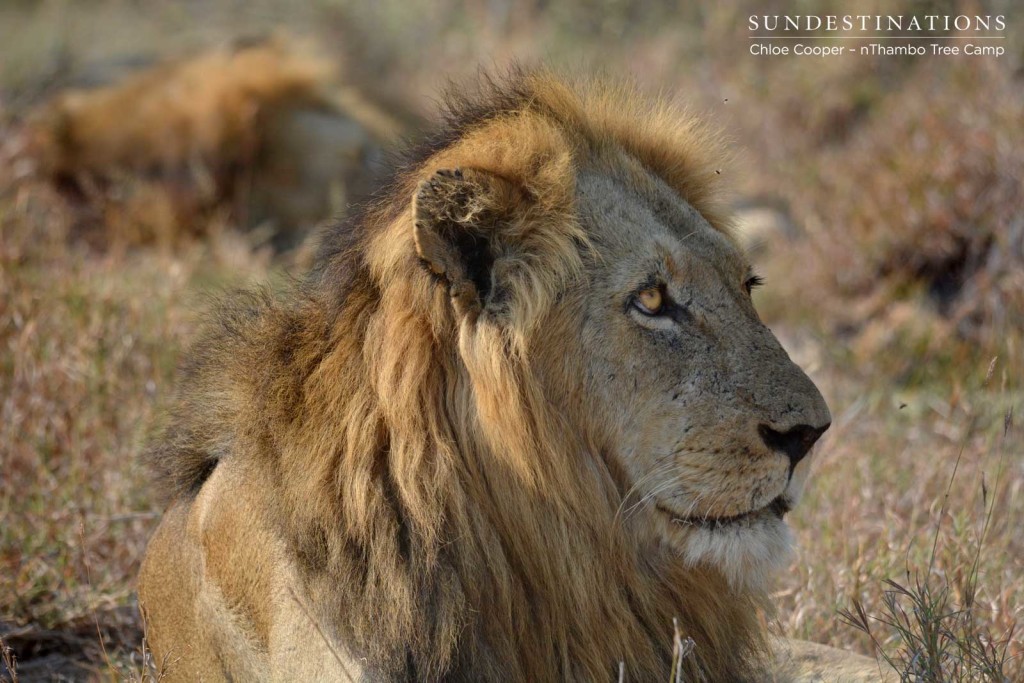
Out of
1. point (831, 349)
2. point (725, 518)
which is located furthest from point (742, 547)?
point (831, 349)

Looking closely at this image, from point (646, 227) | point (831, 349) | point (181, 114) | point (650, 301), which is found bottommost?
point (181, 114)

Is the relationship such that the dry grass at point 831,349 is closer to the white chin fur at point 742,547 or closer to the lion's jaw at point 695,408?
the white chin fur at point 742,547

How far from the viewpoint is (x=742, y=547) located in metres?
2.97

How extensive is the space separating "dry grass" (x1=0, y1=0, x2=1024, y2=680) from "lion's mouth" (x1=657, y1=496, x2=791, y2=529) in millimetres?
376

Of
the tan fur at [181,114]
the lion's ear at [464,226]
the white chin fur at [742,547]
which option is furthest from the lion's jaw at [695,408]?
the tan fur at [181,114]

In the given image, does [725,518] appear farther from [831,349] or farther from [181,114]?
[181,114]

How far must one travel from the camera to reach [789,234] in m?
9.51

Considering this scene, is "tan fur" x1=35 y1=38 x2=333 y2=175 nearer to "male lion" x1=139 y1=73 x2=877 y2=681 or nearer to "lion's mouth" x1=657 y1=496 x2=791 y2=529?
"male lion" x1=139 y1=73 x2=877 y2=681

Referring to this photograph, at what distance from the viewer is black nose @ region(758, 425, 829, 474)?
2898mm

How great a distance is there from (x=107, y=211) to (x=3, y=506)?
185 inches

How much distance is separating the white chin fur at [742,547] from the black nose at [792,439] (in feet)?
0.57

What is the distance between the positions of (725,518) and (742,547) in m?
0.08

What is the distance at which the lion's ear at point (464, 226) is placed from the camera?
2.79 metres

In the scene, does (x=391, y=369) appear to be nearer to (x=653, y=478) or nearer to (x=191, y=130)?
(x=653, y=478)
